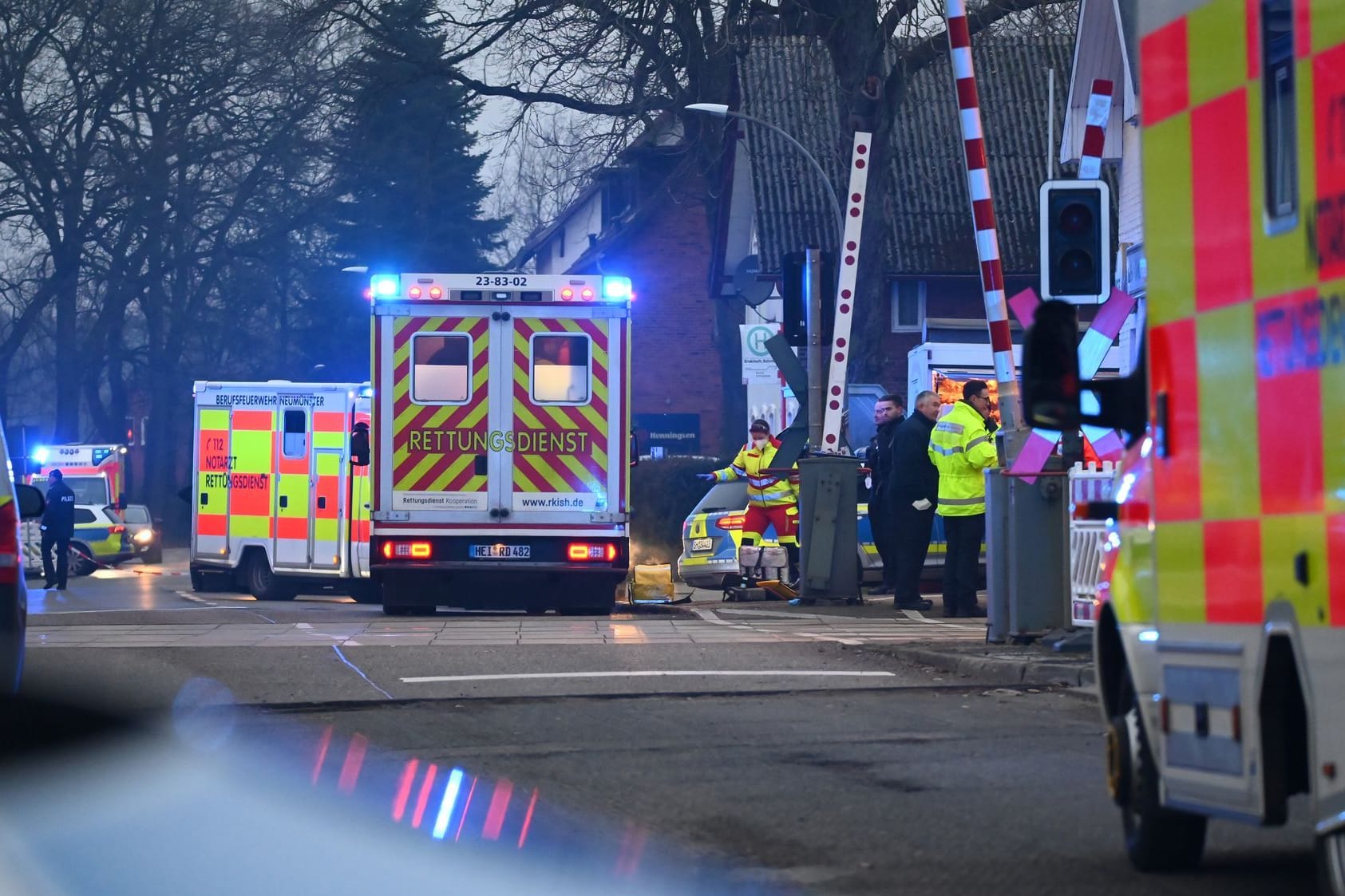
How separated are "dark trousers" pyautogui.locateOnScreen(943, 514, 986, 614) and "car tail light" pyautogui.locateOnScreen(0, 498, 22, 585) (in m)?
8.64

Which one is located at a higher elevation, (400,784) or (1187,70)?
(1187,70)

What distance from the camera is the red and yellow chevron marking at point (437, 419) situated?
60.0ft

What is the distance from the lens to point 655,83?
2970cm

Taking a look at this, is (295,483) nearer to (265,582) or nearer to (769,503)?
(265,582)

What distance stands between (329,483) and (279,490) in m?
1.06

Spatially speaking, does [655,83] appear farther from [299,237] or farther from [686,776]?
[299,237]

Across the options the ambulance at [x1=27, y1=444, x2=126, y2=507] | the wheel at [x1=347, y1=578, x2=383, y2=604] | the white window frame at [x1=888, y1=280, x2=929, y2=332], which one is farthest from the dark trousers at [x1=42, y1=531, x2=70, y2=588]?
the white window frame at [x1=888, y1=280, x2=929, y2=332]

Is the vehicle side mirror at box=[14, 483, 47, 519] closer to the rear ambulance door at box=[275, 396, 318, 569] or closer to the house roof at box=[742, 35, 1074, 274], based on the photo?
the rear ambulance door at box=[275, 396, 318, 569]

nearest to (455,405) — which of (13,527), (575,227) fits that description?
(13,527)

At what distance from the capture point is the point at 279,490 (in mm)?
26016

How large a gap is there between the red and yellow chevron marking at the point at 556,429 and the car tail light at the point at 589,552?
477 mm

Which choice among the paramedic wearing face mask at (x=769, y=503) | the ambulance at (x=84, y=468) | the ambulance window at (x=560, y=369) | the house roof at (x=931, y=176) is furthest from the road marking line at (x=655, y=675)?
the ambulance at (x=84, y=468)

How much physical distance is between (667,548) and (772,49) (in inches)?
330

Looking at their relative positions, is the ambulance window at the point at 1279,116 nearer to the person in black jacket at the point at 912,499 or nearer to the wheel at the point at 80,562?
the person in black jacket at the point at 912,499
